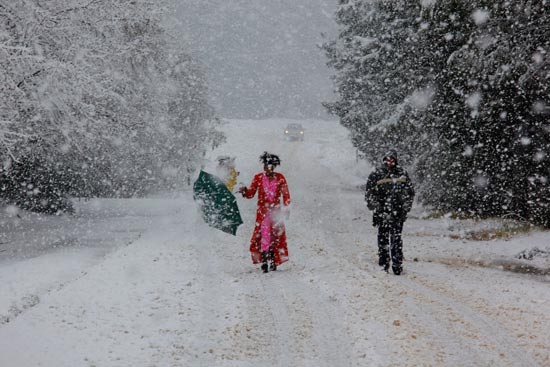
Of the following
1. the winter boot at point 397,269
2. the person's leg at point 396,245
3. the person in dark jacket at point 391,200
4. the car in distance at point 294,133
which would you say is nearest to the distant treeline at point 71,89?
the person in dark jacket at point 391,200

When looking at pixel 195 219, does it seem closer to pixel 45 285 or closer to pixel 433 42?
pixel 45 285

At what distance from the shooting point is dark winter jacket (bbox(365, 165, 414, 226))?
35.0 feet

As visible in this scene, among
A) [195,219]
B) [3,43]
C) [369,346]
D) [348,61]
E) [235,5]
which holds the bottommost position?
[369,346]

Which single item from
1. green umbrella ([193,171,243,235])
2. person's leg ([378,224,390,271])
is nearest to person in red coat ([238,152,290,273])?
person's leg ([378,224,390,271])

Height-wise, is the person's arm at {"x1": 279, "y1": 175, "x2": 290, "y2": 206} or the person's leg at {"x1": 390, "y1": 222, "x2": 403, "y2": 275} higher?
the person's arm at {"x1": 279, "y1": 175, "x2": 290, "y2": 206}

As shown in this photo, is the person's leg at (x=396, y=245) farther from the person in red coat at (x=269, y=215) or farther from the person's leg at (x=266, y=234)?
the person's leg at (x=266, y=234)

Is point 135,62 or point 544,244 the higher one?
point 135,62

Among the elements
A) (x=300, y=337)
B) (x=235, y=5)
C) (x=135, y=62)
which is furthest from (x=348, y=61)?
(x=235, y=5)

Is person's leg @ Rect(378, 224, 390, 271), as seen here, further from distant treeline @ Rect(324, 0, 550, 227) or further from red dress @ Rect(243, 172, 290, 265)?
distant treeline @ Rect(324, 0, 550, 227)

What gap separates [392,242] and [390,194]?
32.2 inches

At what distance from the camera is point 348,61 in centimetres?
3002

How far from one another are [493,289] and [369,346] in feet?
13.2

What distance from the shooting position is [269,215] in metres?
10.7

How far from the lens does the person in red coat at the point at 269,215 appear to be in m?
10.7
